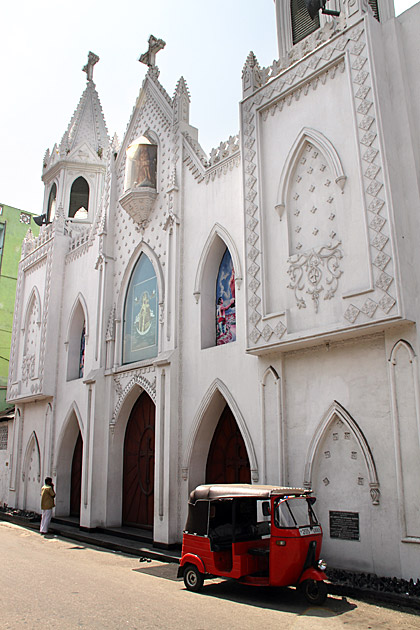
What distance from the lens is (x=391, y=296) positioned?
25.4ft

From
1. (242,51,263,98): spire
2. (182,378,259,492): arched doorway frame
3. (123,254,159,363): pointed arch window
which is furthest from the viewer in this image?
(123,254,159,363): pointed arch window

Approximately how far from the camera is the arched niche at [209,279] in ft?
39.5

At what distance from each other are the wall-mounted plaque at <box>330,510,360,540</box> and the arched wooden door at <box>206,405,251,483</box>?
8.25 ft

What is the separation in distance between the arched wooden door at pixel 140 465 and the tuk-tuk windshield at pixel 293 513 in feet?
21.8

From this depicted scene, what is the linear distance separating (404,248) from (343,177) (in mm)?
1694

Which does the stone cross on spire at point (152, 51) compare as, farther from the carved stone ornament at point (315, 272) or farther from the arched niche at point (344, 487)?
the arched niche at point (344, 487)

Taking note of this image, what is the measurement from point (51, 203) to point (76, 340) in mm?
7359

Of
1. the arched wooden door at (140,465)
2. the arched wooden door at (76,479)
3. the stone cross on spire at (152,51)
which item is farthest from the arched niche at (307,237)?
the arched wooden door at (76,479)

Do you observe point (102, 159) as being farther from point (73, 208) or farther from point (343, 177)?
point (343, 177)

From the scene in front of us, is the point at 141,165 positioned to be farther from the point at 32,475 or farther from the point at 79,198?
the point at 32,475

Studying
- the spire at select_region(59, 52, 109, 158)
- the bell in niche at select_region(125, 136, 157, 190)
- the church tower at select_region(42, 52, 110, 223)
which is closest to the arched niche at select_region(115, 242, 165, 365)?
the bell in niche at select_region(125, 136, 157, 190)

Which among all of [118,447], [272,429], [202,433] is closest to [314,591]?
[272,429]

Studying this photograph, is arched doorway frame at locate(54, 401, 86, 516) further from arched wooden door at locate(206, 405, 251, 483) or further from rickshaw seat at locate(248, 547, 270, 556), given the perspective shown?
rickshaw seat at locate(248, 547, 270, 556)

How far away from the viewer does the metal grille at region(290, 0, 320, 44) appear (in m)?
11.9
